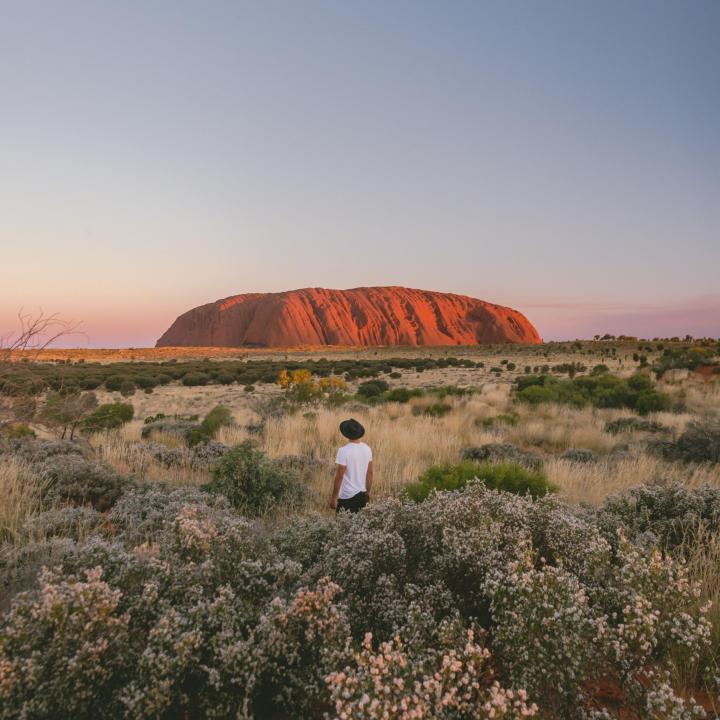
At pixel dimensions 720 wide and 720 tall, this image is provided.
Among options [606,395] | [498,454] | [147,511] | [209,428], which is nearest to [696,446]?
[498,454]

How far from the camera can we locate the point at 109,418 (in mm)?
14242

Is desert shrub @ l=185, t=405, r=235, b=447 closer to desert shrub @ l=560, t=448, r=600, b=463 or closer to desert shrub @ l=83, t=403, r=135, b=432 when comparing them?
desert shrub @ l=83, t=403, r=135, b=432

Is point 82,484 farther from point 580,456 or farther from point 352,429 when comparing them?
point 580,456

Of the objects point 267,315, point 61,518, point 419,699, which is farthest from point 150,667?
point 267,315

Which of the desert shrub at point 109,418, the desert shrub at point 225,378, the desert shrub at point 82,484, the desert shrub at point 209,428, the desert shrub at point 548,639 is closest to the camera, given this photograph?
the desert shrub at point 548,639

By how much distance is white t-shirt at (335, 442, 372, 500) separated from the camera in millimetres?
5621

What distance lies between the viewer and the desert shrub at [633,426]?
12.1 meters

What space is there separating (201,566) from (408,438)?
25.8ft

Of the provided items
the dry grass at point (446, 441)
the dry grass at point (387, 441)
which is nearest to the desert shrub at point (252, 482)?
the dry grass at point (446, 441)

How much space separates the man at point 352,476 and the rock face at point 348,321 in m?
121

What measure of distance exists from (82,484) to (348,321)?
134456 mm

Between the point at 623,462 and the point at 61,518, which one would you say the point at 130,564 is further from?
the point at 623,462

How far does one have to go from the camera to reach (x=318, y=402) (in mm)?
17234

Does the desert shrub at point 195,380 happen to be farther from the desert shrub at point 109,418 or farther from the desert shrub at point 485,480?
the desert shrub at point 485,480
